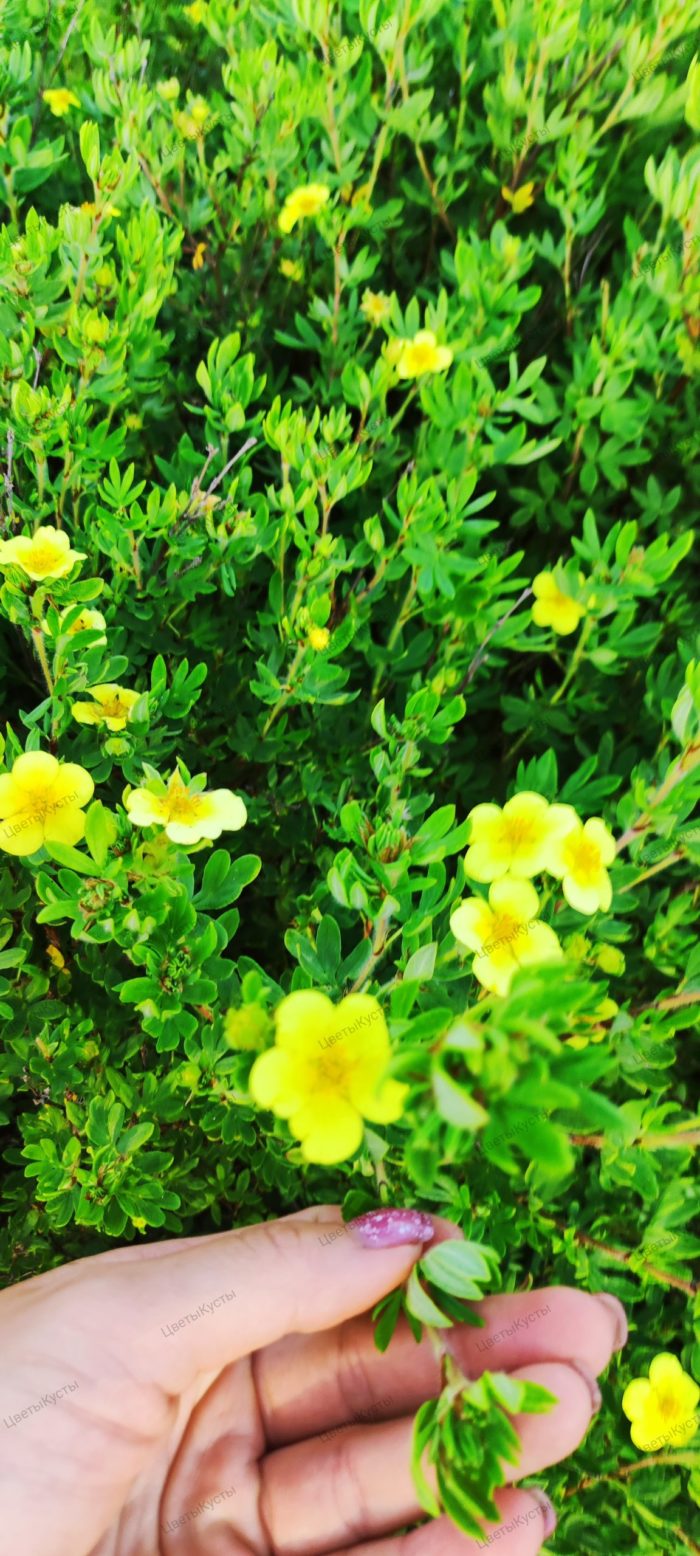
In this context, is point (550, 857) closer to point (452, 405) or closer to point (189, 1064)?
point (189, 1064)

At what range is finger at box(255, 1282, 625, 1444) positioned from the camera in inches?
56.6

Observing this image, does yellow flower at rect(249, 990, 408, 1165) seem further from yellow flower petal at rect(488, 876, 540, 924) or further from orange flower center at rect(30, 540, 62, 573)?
orange flower center at rect(30, 540, 62, 573)

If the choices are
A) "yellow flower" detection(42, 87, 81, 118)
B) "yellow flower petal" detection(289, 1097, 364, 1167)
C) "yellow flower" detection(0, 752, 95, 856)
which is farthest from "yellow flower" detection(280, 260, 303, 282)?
"yellow flower petal" detection(289, 1097, 364, 1167)

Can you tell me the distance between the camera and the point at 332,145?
1.87m

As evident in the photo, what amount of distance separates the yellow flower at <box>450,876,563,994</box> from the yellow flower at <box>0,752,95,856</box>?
0.50m

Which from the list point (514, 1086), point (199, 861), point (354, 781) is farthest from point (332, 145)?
point (514, 1086)

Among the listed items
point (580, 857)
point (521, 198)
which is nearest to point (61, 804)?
point (580, 857)

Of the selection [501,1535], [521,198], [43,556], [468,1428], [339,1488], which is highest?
[521,198]

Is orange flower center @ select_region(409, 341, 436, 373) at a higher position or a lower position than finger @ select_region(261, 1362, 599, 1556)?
higher

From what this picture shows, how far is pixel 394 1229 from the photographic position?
142cm

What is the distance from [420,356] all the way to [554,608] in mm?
485

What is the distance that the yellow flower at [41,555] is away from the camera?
1299 mm

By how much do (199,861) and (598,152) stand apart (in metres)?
1.58

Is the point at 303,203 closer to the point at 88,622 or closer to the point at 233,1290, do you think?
the point at 88,622
